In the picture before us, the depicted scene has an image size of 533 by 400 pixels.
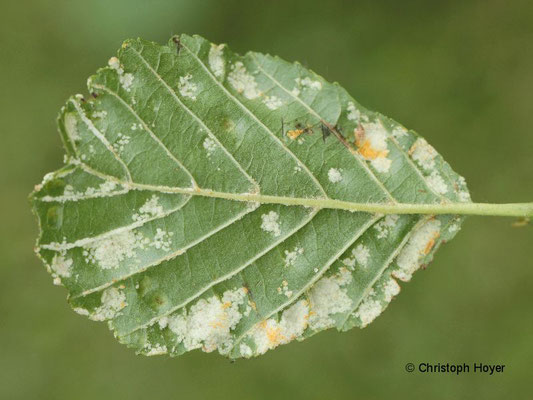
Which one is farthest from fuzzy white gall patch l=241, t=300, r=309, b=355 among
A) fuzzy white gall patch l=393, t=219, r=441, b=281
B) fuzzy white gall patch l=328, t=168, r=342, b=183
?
fuzzy white gall patch l=328, t=168, r=342, b=183

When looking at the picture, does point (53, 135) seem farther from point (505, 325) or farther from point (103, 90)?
point (505, 325)

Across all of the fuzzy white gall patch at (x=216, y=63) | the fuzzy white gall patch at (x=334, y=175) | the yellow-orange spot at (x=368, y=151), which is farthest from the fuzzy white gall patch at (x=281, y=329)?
the fuzzy white gall patch at (x=216, y=63)

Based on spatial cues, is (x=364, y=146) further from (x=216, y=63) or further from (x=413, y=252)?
(x=216, y=63)

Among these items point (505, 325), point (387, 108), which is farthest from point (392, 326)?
point (387, 108)

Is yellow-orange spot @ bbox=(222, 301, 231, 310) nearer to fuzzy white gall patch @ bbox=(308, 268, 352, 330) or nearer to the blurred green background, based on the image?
fuzzy white gall patch @ bbox=(308, 268, 352, 330)

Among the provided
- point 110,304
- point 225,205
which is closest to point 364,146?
Answer: point 225,205

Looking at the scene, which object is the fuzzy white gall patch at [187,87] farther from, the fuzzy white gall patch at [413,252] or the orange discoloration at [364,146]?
the fuzzy white gall patch at [413,252]
